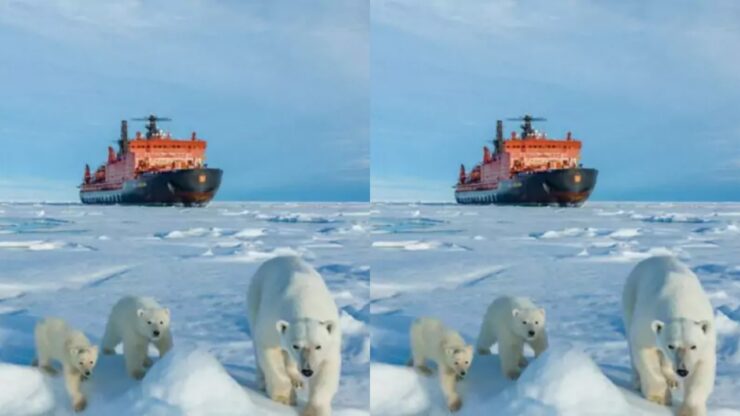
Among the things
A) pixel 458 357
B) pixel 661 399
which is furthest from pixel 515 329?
pixel 661 399

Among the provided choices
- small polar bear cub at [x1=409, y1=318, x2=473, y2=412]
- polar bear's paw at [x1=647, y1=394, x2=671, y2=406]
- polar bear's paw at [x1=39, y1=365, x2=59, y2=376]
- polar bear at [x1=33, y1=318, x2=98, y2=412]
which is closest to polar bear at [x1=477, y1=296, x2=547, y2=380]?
small polar bear cub at [x1=409, y1=318, x2=473, y2=412]

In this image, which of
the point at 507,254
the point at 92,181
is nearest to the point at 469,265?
the point at 507,254

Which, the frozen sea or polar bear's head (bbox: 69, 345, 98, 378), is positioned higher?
polar bear's head (bbox: 69, 345, 98, 378)

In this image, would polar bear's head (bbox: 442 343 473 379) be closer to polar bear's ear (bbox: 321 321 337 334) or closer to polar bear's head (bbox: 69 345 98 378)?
polar bear's ear (bbox: 321 321 337 334)

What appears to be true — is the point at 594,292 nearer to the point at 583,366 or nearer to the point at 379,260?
the point at 379,260

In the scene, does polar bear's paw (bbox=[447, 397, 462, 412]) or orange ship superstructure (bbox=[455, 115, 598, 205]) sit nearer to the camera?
polar bear's paw (bbox=[447, 397, 462, 412])

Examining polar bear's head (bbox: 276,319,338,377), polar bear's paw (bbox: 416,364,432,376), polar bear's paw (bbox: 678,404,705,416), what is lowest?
polar bear's paw (bbox: 678,404,705,416)
